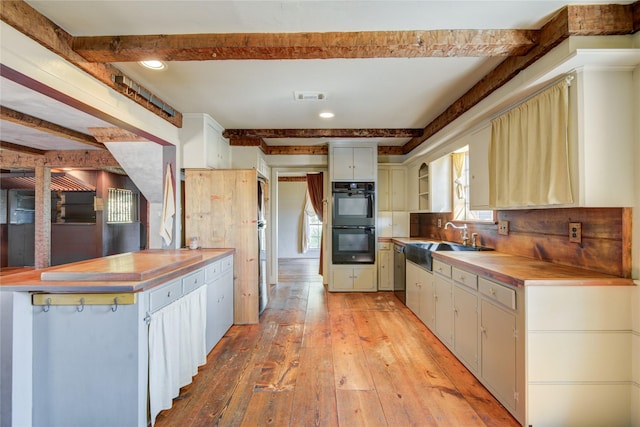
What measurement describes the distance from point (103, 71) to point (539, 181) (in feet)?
10.5

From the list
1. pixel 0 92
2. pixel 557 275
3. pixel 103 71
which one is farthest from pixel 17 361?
pixel 557 275

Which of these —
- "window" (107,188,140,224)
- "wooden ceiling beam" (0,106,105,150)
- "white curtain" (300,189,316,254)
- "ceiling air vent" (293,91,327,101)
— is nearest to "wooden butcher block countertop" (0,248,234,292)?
"ceiling air vent" (293,91,327,101)

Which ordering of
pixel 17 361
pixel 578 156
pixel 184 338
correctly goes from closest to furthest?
pixel 17 361 → pixel 578 156 → pixel 184 338

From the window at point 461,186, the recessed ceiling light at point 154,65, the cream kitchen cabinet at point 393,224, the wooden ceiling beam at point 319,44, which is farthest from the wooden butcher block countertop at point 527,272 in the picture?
the recessed ceiling light at point 154,65

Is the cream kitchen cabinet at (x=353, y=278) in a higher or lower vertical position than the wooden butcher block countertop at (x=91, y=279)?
lower

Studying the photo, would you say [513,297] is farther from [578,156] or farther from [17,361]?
[17,361]

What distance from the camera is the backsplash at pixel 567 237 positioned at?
167cm

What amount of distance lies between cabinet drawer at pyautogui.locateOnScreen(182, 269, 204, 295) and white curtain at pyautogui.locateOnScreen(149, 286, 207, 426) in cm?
4

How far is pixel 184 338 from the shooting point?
2080 millimetres

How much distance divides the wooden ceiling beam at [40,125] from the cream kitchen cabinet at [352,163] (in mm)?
3433

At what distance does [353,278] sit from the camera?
4.64m

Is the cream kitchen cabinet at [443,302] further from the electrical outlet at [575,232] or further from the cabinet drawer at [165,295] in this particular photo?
the cabinet drawer at [165,295]

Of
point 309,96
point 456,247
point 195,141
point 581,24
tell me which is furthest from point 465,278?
point 195,141

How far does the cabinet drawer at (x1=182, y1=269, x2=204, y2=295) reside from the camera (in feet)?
7.12
